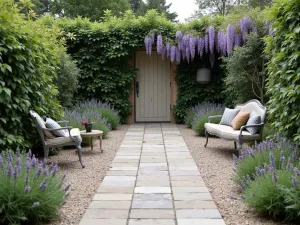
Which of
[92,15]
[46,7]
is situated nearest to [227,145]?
[92,15]

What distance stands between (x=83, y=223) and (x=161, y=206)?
0.77 metres

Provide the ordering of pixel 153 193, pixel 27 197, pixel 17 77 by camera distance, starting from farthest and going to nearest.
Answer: pixel 17 77 → pixel 153 193 → pixel 27 197

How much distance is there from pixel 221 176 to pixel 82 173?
1.81 meters

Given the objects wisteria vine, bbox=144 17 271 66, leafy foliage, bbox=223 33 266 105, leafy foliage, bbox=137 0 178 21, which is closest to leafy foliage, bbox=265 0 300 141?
leafy foliage, bbox=223 33 266 105

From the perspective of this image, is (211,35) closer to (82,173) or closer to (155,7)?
(82,173)

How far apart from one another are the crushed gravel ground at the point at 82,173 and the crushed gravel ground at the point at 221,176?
130 centimetres

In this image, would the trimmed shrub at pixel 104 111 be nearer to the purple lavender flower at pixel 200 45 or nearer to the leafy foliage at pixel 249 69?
the purple lavender flower at pixel 200 45

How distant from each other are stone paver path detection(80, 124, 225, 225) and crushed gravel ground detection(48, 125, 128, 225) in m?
0.10

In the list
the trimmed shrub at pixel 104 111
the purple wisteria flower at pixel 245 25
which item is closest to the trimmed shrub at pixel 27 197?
the trimmed shrub at pixel 104 111

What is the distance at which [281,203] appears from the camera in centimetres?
290

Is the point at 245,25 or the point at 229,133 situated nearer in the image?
the point at 229,133

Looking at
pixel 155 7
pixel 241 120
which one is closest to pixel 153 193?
pixel 241 120

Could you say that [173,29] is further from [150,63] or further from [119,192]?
[119,192]

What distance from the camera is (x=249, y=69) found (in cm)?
773
